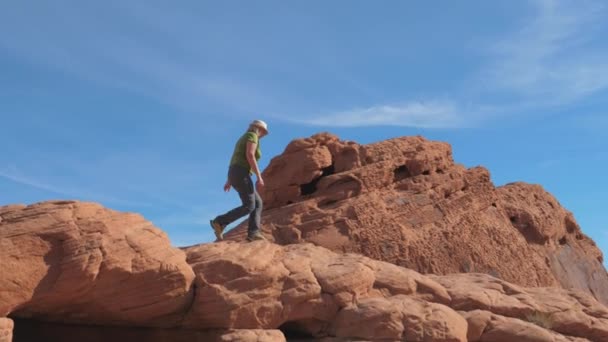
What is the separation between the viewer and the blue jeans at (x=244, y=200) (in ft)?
36.0

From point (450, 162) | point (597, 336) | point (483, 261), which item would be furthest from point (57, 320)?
point (450, 162)

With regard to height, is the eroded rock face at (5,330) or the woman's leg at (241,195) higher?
the woman's leg at (241,195)

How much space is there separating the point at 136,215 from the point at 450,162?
1188 centimetres

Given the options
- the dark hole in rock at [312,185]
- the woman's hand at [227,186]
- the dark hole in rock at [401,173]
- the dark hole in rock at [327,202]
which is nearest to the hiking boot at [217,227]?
the woman's hand at [227,186]

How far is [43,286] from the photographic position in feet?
26.0

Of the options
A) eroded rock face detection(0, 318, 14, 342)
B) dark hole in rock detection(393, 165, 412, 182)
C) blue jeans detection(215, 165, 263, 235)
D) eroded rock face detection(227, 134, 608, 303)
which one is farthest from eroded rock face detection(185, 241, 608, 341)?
dark hole in rock detection(393, 165, 412, 182)

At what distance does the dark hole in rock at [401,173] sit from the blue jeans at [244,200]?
751 cm

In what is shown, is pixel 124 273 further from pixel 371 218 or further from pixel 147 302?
pixel 371 218

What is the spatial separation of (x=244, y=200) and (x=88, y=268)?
138 inches

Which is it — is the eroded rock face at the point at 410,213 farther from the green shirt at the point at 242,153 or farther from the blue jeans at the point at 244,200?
the green shirt at the point at 242,153

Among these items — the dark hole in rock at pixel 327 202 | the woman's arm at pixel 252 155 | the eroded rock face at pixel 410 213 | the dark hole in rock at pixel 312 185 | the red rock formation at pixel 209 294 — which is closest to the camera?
the red rock formation at pixel 209 294

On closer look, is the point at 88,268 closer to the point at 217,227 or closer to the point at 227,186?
the point at 217,227

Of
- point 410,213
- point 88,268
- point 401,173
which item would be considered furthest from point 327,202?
point 88,268

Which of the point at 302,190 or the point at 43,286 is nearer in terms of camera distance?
the point at 43,286
